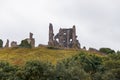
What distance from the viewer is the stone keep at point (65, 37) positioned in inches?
6545

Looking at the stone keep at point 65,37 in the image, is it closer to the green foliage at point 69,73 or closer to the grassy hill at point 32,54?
the grassy hill at point 32,54

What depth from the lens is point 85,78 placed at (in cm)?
7925

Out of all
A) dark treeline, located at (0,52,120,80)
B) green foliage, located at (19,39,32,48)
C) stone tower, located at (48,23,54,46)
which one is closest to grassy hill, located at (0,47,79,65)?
green foliage, located at (19,39,32,48)

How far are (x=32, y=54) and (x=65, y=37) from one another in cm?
3823

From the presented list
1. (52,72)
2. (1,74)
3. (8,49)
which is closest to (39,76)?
(52,72)

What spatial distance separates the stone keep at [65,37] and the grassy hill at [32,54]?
2056cm

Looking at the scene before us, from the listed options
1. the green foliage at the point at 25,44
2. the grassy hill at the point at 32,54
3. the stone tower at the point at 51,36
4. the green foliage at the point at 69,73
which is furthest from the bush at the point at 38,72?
the stone tower at the point at 51,36

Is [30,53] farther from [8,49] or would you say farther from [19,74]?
[19,74]

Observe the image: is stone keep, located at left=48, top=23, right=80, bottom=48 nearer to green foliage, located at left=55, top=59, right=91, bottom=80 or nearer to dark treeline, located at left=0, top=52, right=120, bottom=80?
dark treeline, located at left=0, top=52, right=120, bottom=80

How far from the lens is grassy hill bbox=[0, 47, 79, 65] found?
129m

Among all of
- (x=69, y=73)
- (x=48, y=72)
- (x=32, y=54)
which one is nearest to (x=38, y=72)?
(x=48, y=72)

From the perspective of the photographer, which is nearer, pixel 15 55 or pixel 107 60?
pixel 107 60

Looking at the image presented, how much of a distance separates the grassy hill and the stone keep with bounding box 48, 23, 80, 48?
20.6 metres

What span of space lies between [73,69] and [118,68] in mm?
14960
